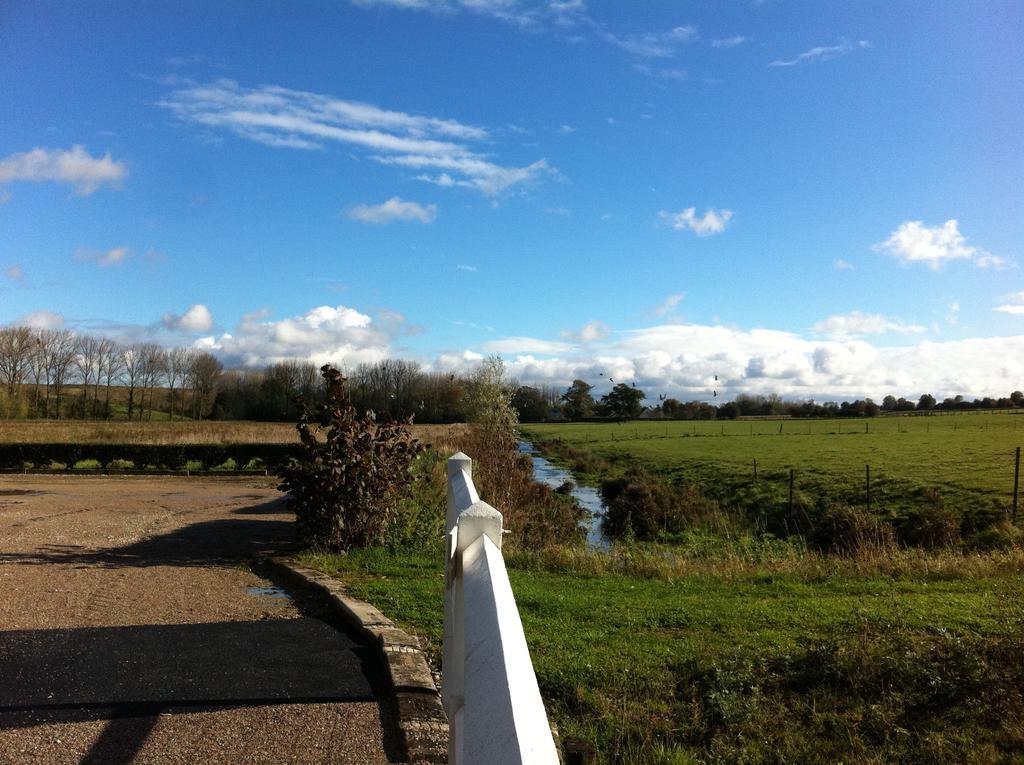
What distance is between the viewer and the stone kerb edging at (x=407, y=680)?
3.78 metres

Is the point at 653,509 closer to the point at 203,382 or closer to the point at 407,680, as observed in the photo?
the point at 407,680

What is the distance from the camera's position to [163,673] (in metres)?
4.71

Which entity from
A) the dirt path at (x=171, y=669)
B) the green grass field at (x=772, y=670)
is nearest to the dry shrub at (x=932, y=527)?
the green grass field at (x=772, y=670)

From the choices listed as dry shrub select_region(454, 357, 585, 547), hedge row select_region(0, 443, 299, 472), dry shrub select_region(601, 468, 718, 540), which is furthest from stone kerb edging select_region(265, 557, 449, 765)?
hedge row select_region(0, 443, 299, 472)

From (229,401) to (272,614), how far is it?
215 ft

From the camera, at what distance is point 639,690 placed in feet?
14.3

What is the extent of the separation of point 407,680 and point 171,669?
1.58 meters

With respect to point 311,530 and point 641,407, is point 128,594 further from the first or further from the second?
point 641,407

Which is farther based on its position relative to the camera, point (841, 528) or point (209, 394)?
point (209, 394)

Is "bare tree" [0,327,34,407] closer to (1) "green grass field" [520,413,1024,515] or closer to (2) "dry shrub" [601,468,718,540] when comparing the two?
(1) "green grass field" [520,413,1024,515]

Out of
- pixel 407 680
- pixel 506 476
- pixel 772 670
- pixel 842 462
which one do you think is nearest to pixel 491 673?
pixel 407 680

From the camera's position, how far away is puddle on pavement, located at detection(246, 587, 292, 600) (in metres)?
7.62

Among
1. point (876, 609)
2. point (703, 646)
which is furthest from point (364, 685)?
point (876, 609)

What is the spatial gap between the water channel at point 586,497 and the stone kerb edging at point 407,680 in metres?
6.61
